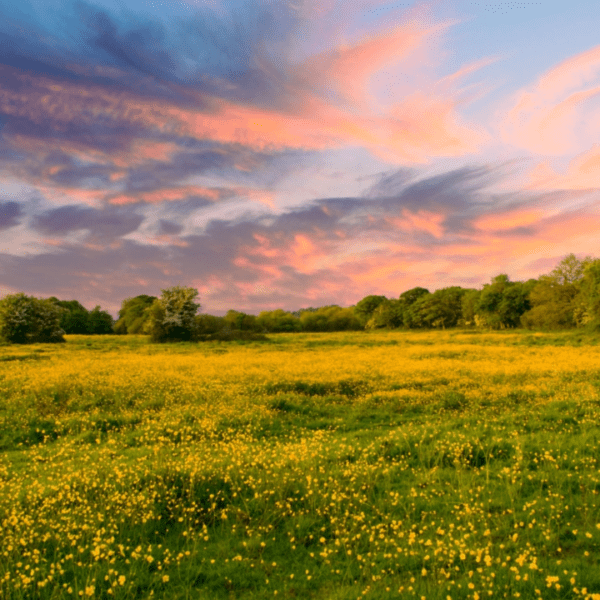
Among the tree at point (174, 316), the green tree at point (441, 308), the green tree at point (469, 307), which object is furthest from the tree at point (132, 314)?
the green tree at point (469, 307)

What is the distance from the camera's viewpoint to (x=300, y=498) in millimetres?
8312

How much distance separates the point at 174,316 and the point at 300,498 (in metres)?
46.6

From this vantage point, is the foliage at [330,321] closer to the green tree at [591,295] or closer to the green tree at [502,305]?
the green tree at [502,305]

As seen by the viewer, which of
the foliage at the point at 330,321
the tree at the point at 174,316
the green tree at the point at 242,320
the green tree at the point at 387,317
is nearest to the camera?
the tree at the point at 174,316

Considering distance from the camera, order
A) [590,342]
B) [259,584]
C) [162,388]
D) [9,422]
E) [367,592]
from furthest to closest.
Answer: [590,342]
[162,388]
[9,422]
[259,584]
[367,592]

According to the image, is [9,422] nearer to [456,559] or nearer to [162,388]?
[162,388]

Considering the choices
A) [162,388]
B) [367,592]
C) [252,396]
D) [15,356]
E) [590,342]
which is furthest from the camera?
[590,342]

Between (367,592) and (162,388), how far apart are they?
15.2 metres

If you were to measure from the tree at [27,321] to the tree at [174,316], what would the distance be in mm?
11953

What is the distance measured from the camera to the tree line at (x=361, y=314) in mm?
52719

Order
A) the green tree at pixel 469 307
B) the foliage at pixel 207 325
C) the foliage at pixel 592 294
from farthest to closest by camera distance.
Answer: the green tree at pixel 469 307, the foliage at pixel 592 294, the foliage at pixel 207 325

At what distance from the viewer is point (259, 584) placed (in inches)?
239

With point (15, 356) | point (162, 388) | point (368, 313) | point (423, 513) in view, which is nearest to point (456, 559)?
point (423, 513)

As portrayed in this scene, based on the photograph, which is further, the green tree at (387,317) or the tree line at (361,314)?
the green tree at (387,317)
